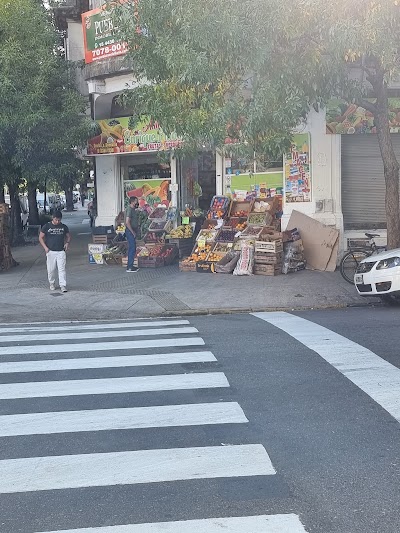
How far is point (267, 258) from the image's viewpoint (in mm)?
15328

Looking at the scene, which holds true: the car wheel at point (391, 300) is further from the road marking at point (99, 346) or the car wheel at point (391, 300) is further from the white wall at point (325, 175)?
the white wall at point (325, 175)

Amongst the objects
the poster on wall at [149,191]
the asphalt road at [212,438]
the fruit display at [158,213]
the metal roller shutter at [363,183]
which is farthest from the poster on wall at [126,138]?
the asphalt road at [212,438]

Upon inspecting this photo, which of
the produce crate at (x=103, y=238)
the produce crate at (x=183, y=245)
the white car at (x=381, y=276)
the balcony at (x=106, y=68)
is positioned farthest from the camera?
the produce crate at (x=103, y=238)

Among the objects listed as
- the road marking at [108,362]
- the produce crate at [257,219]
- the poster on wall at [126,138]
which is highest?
the poster on wall at [126,138]

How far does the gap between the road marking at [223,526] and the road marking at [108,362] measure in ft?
12.6

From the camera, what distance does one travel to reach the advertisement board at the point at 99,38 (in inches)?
698

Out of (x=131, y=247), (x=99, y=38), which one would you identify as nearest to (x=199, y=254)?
(x=131, y=247)

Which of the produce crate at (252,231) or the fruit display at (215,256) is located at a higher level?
the produce crate at (252,231)

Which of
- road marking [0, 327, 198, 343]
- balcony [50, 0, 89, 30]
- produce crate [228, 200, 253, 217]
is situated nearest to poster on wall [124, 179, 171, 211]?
produce crate [228, 200, 253, 217]

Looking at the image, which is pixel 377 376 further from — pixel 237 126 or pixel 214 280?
pixel 214 280

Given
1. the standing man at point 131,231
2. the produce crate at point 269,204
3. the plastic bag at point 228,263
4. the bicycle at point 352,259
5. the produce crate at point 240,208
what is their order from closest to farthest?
1. the bicycle at point 352,259
2. the plastic bag at point 228,263
3. the standing man at point 131,231
4. the produce crate at point 269,204
5. the produce crate at point 240,208

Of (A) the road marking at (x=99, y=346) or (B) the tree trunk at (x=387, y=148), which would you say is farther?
(B) the tree trunk at (x=387, y=148)

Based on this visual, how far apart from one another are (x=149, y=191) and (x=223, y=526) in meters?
16.7

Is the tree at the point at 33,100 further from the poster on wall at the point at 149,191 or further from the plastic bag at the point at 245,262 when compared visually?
the plastic bag at the point at 245,262
